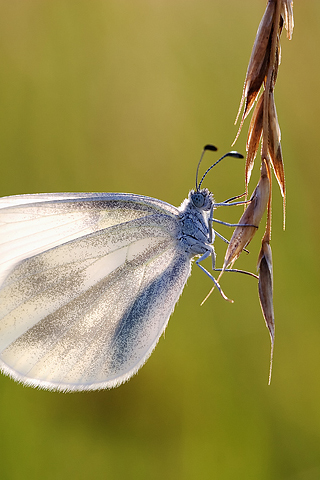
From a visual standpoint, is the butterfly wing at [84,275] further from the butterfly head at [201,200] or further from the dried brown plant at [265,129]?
the dried brown plant at [265,129]

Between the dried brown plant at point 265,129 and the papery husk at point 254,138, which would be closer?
the dried brown plant at point 265,129

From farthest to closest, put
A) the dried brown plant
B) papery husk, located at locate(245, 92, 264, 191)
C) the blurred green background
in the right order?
1. the blurred green background
2. papery husk, located at locate(245, 92, 264, 191)
3. the dried brown plant

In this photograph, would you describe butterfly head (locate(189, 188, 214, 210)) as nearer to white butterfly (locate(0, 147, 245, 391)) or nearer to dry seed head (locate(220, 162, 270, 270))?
white butterfly (locate(0, 147, 245, 391))

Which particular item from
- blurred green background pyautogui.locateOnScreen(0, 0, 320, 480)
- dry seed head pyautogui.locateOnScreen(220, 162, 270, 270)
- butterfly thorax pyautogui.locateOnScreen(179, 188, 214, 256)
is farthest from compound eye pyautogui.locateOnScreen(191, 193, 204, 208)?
dry seed head pyautogui.locateOnScreen(220, 162, 270, 270)

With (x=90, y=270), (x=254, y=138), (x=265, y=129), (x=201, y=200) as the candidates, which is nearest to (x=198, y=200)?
(x=201, y=200)

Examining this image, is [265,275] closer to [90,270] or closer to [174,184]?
[90,270]

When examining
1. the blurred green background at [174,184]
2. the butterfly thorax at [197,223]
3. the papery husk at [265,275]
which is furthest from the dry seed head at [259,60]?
the butterfly thorax at [197,223]

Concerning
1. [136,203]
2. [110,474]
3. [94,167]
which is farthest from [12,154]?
[110,474]

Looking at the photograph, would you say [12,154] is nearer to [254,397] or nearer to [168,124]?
[168,124]

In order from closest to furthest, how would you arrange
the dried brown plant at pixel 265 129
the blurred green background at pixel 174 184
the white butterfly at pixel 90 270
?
the dried brown plant at pixel 265 129 < the white butterfly at pixel 90 270 < the blurred green background at pixel 174 184
